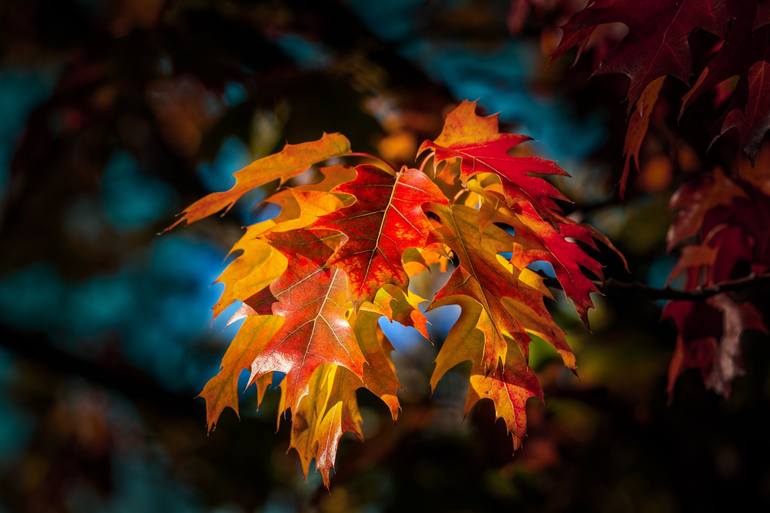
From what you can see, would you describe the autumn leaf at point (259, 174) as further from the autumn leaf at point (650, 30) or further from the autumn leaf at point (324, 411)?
the autumn leaf at point (650, 30)

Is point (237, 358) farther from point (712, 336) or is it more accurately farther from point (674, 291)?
point (712, 336)

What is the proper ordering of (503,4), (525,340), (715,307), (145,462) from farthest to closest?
(145,462) < (503,4) < (715,307) < (525,340)

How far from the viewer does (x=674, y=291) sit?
3.42 ft

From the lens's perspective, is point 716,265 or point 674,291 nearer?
point 674,291

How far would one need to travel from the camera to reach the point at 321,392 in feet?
3.15

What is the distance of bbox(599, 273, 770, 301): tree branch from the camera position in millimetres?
972

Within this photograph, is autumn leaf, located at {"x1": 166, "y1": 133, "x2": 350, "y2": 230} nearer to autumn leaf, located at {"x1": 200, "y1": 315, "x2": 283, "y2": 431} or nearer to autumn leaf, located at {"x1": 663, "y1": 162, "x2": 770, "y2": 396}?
autumn leaf, located at {"x1": 200, "y1": 315, "x2": 283, "y2": 431}

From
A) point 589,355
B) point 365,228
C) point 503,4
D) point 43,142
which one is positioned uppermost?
point 365,228

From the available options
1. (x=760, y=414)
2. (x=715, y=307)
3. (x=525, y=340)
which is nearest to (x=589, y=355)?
(x=760, y=414)

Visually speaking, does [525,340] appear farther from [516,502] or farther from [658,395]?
[658,395]

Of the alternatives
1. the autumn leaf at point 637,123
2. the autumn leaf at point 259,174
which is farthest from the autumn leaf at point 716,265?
the autumn leaf at point 259,174

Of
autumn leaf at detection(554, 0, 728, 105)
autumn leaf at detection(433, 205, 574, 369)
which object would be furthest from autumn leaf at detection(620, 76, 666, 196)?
autumn leaf at detection(433, 205, 574, 369)

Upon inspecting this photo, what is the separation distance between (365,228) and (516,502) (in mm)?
1434

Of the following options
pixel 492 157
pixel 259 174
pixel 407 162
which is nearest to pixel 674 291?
pixel 492 157
